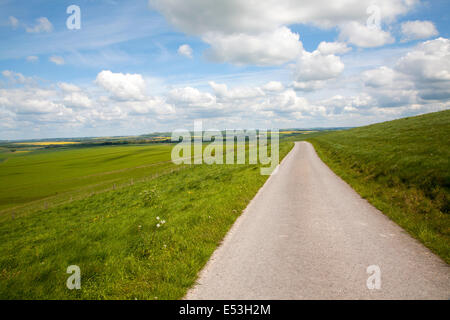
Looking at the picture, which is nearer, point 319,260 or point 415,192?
point 319,260

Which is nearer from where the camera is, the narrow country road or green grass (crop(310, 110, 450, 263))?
the narrow country road

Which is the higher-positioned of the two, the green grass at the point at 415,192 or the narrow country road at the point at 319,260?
the green grass at the point at 415,192

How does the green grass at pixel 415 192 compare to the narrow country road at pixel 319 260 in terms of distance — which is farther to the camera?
the green grass at pixel 415 192

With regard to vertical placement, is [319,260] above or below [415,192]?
below

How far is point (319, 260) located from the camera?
559cm

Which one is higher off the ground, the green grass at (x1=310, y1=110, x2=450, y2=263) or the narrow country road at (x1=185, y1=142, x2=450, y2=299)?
the green grass at (x1=310, y1=110, x2=450, y2=263)

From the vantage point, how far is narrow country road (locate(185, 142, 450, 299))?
4.46 meters

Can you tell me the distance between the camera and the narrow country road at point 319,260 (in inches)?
176

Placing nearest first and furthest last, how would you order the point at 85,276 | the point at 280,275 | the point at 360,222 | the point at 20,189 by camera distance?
1. the point at 280,275
2. the point at 85,276
3. the point at 360,222
4. the point at 20,189
